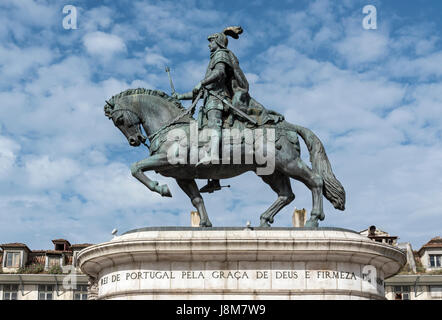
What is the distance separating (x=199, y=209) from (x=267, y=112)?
131 inches

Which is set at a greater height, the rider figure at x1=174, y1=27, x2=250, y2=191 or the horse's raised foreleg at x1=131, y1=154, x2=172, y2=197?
the rider figure at x1=174, y1=27, x2=250, y2=191

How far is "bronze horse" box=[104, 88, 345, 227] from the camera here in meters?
18.5

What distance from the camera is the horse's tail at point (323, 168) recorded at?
1889 cm

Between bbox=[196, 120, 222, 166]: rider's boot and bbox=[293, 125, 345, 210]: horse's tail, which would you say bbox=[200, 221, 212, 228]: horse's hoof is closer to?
bbox=[196, 120, 222, 166]: rider's boot

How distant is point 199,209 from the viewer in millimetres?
19156

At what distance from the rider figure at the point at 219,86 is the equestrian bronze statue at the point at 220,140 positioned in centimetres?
3

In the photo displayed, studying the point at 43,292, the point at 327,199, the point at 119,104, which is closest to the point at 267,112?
the point at 327,199

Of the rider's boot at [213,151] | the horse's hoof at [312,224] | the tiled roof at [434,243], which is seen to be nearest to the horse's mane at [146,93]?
the rider's boot at [213,151]

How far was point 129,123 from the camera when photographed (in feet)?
63.7

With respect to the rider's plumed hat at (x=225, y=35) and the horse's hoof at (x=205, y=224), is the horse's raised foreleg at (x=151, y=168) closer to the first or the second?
the horse's hoof at (x=205, y=224)

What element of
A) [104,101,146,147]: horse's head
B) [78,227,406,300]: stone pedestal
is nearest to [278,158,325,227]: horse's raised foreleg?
[78,227,406,300]: stone pedestal
